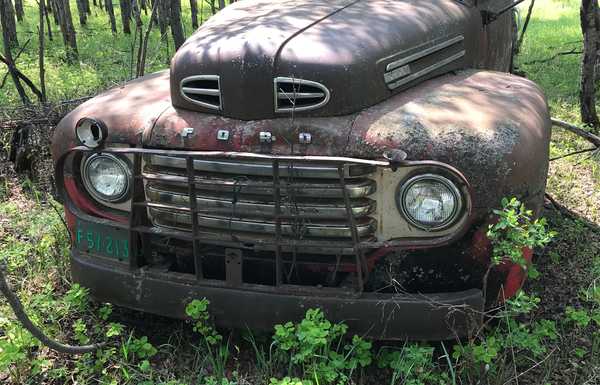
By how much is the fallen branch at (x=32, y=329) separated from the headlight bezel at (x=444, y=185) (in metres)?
1.67

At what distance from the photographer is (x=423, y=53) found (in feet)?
10.5

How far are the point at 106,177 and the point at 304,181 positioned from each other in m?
1.05

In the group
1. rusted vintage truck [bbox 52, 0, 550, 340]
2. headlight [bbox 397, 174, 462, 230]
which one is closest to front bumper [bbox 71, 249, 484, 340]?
rusted vintage truck [bbox 52, 0, 550, 340]

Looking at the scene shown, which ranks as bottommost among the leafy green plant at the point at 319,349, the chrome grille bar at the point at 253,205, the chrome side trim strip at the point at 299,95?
the leafy green plant at the point at 319,349

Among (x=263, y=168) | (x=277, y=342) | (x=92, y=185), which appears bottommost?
(x=277, y=342)

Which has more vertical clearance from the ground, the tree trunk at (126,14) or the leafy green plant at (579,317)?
the leafy green plant at (579,317)

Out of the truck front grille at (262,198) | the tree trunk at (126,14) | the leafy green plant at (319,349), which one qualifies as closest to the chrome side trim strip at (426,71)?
the truck front grille at (262,198)

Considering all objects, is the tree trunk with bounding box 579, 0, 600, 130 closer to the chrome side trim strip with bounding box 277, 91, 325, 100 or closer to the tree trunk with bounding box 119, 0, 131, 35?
the chrome side trim strip with bounding box 277, 91, 325, 100

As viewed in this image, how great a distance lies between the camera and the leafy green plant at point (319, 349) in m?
2.51

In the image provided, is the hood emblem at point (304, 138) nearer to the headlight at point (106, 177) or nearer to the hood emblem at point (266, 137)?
the hood emblem at point (266, 137)

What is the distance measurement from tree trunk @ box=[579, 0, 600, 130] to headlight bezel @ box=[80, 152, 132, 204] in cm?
519

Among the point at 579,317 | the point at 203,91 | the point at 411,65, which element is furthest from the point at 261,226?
the point at 579,317

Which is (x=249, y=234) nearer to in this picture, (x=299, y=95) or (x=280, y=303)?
(x=280, y=303)

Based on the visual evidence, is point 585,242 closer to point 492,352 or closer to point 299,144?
point 492,352
